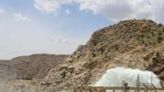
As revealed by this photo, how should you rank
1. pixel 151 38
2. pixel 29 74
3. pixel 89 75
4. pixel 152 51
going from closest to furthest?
1. pixel 152 51
2. pixel 89 75
3. pixel 151 38
4. pixel 29 74

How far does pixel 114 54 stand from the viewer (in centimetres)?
7538

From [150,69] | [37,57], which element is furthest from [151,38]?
[37,57]

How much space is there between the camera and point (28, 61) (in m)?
132

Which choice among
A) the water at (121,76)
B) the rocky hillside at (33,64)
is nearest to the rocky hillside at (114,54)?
the water at (121,76)

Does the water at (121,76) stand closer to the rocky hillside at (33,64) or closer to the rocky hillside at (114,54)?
the rocky hillside at (114,54)

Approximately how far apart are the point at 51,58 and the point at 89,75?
201ft

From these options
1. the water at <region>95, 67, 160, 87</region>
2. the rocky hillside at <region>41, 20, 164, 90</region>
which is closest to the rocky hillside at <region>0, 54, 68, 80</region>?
the rocky hillside at <region>41, 20, 164, 90</region>

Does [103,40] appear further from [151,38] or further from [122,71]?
[122,71]

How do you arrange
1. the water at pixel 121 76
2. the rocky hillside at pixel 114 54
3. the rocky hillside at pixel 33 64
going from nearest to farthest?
the water at pixel 121 76
the rocky hillside at pixel 114 54
the rocky hillside at pixel 33 64

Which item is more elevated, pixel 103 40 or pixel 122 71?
pixel 103 40

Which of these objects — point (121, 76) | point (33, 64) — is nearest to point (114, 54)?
point (121, 76)

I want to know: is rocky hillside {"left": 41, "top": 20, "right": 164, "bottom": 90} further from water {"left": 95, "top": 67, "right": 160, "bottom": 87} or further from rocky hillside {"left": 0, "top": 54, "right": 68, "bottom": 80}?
rocky hillside {"left": 0, "top": 54, "right": 68, "bottom": 80}

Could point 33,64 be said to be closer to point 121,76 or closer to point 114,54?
point 114,54

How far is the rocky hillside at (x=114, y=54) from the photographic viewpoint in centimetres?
6788
